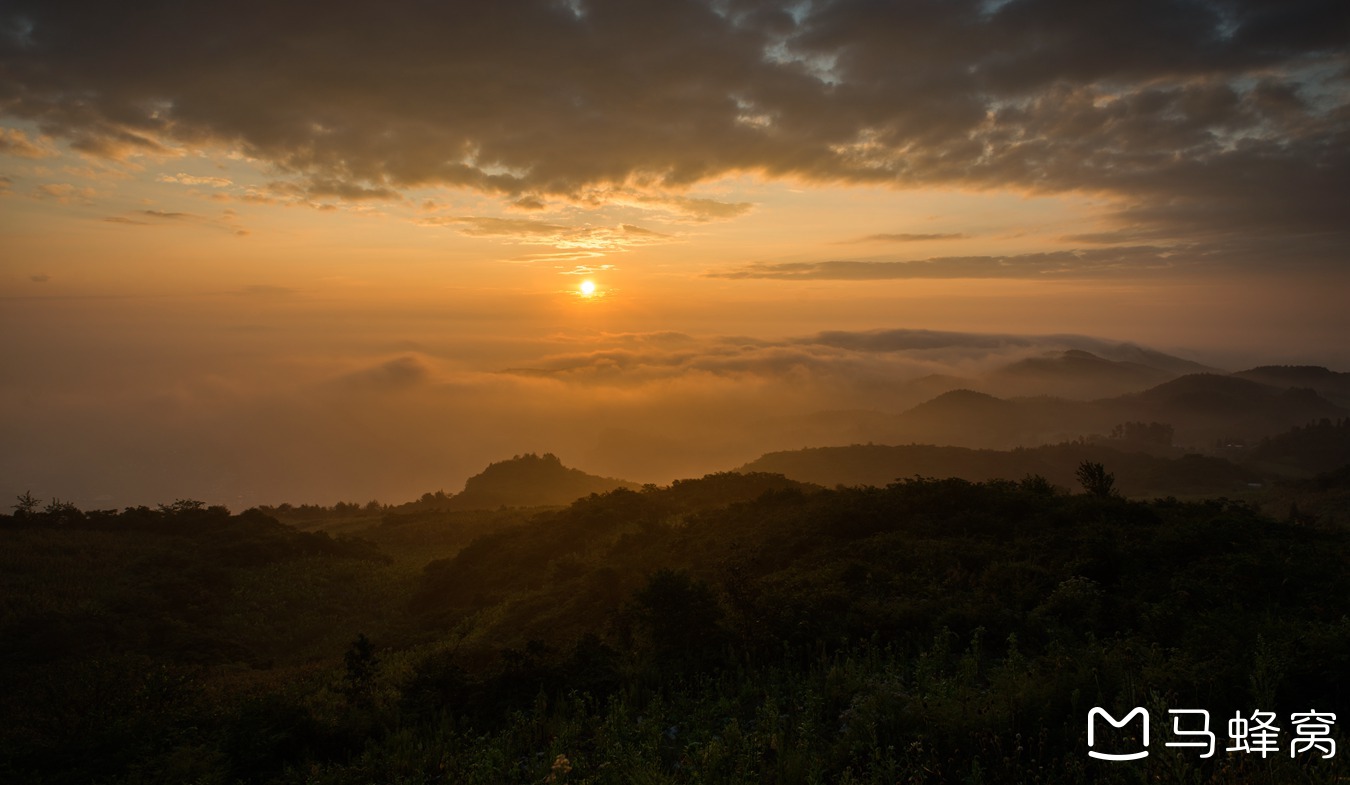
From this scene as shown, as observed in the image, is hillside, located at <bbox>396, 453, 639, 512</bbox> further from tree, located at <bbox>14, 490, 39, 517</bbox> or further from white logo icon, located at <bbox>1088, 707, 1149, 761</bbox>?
white logo icon, located at <bbox>1088, 707, 1149, 761</bbox>

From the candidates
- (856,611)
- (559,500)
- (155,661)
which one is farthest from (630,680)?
(559,500)

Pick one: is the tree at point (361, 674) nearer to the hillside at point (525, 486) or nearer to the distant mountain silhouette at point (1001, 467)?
the hillside at point (525, 486)

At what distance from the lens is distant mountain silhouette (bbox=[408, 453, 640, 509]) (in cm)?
6800

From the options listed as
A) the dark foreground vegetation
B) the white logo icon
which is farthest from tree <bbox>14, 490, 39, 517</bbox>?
the white logo icon

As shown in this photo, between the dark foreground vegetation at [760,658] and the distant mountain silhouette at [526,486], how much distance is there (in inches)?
1612

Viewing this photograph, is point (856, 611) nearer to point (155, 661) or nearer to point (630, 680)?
point (630, 680)

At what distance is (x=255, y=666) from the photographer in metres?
21.1

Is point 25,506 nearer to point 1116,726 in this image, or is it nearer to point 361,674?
point 361,674

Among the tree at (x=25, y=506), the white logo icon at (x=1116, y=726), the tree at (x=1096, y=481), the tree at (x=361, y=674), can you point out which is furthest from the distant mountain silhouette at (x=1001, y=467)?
the white logo icon at (x=1116, y=726)

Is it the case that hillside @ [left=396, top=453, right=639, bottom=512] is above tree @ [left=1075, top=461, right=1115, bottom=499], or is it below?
below

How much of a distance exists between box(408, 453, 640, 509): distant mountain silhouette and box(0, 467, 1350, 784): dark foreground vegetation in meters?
40.9

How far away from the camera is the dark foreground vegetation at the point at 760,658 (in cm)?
782

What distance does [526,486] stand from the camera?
241 feet

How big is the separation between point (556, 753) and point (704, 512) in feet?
69.5
